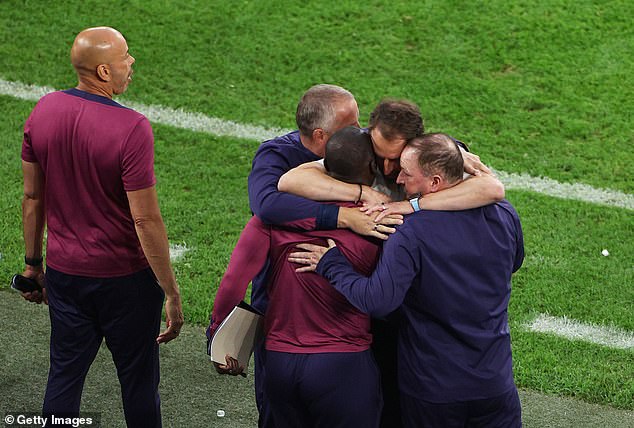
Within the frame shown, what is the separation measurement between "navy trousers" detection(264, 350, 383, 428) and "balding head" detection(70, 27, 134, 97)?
46.8 inches

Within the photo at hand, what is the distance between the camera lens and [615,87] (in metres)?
9.41

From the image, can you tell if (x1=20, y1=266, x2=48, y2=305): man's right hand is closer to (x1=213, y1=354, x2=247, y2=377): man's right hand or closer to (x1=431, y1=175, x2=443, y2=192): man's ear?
(x1=213, y1=354, x2=247, y2=377): man's right hand

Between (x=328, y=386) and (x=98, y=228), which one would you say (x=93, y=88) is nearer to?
(x=98, y=228)

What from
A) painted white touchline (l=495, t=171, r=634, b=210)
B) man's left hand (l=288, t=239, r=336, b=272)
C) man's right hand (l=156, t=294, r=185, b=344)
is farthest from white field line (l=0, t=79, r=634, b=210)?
man's left hand (l=288, t=239, r=336, b=272)

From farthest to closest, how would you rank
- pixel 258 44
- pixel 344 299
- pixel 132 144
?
pixel 258 44 → pixel 132 144 → pixel 344 299

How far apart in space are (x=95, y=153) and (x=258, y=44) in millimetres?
6553

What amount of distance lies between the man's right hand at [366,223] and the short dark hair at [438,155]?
0.19 metres

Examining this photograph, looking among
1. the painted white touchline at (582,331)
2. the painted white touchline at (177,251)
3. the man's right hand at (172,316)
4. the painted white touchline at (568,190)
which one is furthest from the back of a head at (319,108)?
the painted white touchline at (568,190)

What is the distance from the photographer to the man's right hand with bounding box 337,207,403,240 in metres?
3.27

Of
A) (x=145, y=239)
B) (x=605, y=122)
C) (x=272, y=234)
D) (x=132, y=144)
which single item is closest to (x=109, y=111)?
(x=132, y=144)

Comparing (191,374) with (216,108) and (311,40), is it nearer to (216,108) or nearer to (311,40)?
(216,108)

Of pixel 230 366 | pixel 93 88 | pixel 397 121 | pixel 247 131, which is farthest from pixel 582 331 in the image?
pixel 247 131

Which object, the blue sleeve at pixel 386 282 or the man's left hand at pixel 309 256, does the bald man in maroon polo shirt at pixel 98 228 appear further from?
the blue sleeve at pixel 386 282

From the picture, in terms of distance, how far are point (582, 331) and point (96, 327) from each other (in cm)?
302
